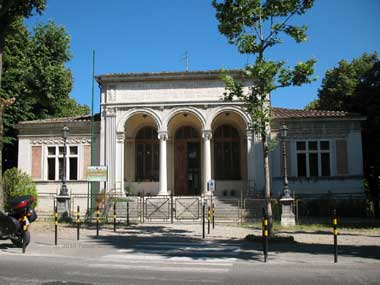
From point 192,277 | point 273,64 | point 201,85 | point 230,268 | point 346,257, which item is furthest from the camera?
point 201,85

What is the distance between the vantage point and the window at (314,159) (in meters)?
25.3

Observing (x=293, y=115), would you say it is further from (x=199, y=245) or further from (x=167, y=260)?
(x=167, y=260)

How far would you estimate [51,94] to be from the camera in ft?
92.6

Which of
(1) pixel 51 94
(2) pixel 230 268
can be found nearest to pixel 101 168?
(1) pixel 51 94

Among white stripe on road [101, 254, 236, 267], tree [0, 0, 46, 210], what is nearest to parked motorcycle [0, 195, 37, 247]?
white stripe on road [101, 254, 236, 267]

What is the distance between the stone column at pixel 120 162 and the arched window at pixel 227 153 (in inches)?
255

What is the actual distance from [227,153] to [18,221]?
18.0 m

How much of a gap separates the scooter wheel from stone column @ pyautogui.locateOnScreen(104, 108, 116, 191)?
1310 cm

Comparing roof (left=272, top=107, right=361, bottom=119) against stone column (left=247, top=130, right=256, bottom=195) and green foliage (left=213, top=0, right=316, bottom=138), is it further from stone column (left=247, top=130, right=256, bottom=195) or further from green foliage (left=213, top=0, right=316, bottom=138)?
green foliage (left=213, top=0, right=316, bottom=138)

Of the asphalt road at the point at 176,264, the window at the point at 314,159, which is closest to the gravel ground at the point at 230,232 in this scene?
the asphalt road at the point at 176,264

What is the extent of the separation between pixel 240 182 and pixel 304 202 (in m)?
4.92

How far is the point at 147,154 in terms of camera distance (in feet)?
92.4

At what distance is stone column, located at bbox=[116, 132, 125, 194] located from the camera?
82.1 ft

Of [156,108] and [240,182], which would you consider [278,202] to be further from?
[156,108]
